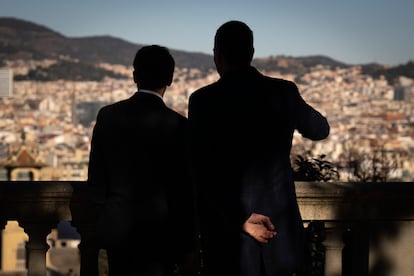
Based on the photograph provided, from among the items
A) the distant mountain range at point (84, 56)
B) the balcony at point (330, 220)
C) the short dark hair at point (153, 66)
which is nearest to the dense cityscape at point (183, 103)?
the distant mountain range at point (84, 56)

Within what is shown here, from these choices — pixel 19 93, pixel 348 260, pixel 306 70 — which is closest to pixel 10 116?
pixel 19 93

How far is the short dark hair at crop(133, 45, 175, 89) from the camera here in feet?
9.37

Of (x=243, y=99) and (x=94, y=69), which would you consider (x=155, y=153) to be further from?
(x=94, y=69)

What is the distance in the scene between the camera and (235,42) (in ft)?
9.37

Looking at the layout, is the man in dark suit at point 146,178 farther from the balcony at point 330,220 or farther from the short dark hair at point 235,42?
the balcony at point 330,220

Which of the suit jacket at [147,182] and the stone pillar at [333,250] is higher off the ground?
the suit jacket at [147,182]

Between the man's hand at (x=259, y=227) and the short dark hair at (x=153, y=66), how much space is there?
20.9 inches

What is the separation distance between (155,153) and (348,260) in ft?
3.78

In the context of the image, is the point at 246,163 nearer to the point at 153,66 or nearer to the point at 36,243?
the point at 153,66

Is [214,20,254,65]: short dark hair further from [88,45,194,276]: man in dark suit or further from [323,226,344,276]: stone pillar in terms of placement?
[323,226,344,276]: stone pillar

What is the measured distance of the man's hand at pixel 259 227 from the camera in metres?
2.83

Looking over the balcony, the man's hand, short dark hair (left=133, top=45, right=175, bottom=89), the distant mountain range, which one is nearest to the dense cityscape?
the distant mountain range

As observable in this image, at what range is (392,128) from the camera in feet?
386

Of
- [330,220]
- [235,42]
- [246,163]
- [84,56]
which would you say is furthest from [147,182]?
[84,56]
